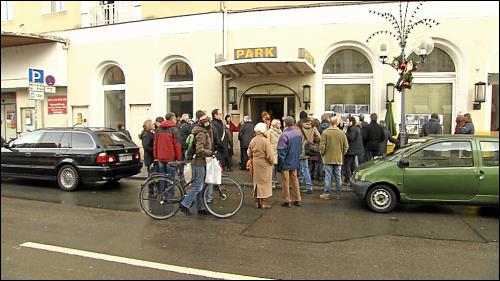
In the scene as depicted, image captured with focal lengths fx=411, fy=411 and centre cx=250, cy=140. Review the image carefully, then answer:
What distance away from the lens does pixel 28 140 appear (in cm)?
973

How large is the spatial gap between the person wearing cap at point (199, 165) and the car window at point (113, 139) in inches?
127

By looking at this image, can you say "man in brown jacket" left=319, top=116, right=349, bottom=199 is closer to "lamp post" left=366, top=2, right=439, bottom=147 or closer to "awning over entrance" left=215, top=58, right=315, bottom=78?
"lamp post" left=366, top=2, right=439, bottom=147

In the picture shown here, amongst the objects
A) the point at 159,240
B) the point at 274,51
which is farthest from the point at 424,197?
the point at 274,51

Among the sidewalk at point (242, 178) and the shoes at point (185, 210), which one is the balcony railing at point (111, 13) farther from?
the shoes at point (185, 210)

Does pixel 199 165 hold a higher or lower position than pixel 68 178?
higher

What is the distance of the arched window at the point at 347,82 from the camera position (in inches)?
512

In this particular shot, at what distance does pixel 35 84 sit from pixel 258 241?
10.5 m

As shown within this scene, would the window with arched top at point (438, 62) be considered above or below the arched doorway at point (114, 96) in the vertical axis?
above

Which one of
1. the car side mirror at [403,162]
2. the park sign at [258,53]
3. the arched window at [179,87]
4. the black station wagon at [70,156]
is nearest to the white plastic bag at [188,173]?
the black station wagon at [70,156]

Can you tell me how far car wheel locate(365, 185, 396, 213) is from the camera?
23.4 ft

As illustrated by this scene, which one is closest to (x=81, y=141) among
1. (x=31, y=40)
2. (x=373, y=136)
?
(x=373, y=136)

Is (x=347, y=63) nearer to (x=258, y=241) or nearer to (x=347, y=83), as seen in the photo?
(x=347, y=83)

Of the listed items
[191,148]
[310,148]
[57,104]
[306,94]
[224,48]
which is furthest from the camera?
[57,104]

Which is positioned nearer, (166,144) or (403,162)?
(403,162)
